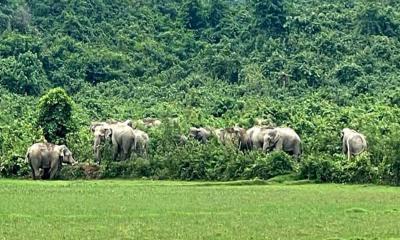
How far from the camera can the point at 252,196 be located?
78.0ft

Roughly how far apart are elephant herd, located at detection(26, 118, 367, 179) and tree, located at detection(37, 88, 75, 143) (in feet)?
5.42

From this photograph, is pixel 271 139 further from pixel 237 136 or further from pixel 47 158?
pixel 47 158

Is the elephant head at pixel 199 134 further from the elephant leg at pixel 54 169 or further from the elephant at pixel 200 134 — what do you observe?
the elephant leg at pixel 54 169

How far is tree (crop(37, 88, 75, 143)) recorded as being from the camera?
3522cm

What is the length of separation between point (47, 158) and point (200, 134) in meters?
8.22

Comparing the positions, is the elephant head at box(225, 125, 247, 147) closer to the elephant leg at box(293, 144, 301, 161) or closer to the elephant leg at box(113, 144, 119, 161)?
the elephant leg at box(293, 144, 301, 161)

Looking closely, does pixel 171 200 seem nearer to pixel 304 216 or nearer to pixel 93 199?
pixel 93 199

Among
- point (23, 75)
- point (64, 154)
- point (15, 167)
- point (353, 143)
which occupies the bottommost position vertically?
point (15, 167)

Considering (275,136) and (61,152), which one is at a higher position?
(275,136)

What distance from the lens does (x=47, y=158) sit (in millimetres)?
31250

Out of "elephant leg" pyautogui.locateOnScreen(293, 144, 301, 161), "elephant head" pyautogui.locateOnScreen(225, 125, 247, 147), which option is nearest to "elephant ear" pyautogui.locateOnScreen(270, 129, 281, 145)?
"elephant leg" pyautogui.locateOnScreen(293, 144, 301, 161)

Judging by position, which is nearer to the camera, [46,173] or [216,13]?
[46,173]

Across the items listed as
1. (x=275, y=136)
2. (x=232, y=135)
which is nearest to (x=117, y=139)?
(x=232, y=135)

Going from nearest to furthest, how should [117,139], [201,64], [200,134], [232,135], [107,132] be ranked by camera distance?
[117,139], [107,132], [232,135], [200,134], [201,64]
